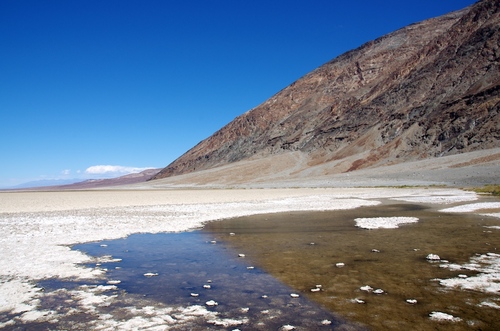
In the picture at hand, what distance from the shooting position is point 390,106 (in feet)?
338

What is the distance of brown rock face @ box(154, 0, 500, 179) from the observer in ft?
268

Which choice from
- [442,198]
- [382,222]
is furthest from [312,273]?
[442,198]

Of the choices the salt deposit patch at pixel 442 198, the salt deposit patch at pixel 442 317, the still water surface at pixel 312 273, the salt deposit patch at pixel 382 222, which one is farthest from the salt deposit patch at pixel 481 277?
the salt deposit patch at pixel 442 198

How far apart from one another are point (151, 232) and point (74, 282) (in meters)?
7.57

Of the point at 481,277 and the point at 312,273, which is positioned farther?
the point at 312,273

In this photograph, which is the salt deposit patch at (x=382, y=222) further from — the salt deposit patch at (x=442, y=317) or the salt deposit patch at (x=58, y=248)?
the salt deposit patch at (x=442, y=317)

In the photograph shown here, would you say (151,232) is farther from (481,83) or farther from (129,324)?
Result: (481,83)

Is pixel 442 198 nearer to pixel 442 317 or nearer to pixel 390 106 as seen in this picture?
pixel 442 317

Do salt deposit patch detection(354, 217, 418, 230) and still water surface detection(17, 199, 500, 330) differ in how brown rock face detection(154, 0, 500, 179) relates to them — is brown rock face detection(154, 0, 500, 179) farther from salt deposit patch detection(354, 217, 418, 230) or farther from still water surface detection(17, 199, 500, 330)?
still water surface detection(17, 199, 500, 330)

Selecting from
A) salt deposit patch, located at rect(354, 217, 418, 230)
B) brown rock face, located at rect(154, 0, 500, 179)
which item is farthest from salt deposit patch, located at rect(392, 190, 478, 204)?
brown rock face, located at rect(154, 0, 500, 179)

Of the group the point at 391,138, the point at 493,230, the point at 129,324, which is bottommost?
the point at 493,230

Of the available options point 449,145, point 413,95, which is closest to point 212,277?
point 449,145

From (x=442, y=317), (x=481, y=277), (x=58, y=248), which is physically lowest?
(x=481, y=277)

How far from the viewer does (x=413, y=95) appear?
9900 centimetres
